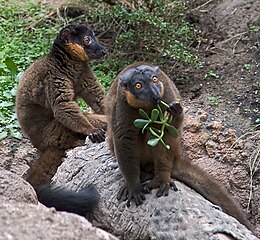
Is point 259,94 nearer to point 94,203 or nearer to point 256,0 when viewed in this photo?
point 256,0

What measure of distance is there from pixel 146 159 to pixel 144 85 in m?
0.56

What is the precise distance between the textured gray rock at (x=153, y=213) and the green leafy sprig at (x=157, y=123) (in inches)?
15.0

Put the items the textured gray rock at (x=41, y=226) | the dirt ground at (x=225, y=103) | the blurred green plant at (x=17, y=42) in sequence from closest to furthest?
1. the textured gray rock at (x=41, y=226)
2. the dirt ground at (x=225, y=103)
3. the blurred green plant at (x=17, y=42)

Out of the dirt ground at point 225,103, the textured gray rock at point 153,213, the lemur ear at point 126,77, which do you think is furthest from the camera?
the dirt ground at point 225,103

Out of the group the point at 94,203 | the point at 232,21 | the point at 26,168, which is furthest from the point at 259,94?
the point at 94,203

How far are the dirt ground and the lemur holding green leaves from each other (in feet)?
1.97

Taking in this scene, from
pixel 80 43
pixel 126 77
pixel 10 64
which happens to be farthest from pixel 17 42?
pixel 126 77

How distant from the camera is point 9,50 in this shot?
27.9 feet

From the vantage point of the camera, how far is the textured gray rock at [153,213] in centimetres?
427

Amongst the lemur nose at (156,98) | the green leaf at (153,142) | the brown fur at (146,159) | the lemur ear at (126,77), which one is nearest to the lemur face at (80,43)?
the brown fur at (146,159)

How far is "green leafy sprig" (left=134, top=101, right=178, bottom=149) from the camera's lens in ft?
14.9

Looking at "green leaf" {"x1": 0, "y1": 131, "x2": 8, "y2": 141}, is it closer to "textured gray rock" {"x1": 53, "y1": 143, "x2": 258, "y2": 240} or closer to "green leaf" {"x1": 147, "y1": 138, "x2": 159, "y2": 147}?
"textured gray rock" {"x1": 53, "y1": 143, "x2": 258, "y2": 240}

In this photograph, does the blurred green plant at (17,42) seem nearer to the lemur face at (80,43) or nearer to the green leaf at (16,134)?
the green leaf at (16,134)

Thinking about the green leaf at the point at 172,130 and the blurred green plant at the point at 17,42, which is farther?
the blurred green plant at the point at 17,42
